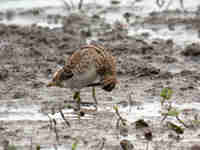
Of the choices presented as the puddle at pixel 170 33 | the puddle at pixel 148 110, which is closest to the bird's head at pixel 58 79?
the puddle at pixel 148 110

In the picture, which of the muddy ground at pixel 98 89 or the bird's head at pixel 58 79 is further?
the bird's head at pixel 58 79

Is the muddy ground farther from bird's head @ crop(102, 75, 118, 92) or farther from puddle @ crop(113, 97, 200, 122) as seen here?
bird's head @ crop(102, 75, 118, 92)

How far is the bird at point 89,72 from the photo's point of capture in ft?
25.1

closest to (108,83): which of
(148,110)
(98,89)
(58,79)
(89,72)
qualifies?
(89,72)

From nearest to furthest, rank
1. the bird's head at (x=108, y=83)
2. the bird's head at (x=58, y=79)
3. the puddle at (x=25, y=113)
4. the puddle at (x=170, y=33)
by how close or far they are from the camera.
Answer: the puddle at (x=25, y=113) < the bird's head at (x=108, y=83) < the bird's head at (x=58, y=79) < the puddle at (x=170, y=33)

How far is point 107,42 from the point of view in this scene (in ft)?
38.1

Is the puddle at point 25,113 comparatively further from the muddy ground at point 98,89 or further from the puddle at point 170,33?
the puddle at point 170,33

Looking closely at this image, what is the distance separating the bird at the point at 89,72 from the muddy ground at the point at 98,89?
0.30m

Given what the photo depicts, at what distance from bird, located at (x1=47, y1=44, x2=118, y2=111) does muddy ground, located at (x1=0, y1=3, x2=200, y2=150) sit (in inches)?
11.8

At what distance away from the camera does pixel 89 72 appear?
7.65m

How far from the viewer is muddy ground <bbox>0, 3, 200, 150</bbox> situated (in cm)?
639

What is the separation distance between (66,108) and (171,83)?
1.99m

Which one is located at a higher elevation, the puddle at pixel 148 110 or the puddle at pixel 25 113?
the puddle at pixel 25 113

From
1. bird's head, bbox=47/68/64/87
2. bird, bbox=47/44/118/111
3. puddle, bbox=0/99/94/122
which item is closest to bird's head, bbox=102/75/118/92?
bird, bbox=47/44/118/111
